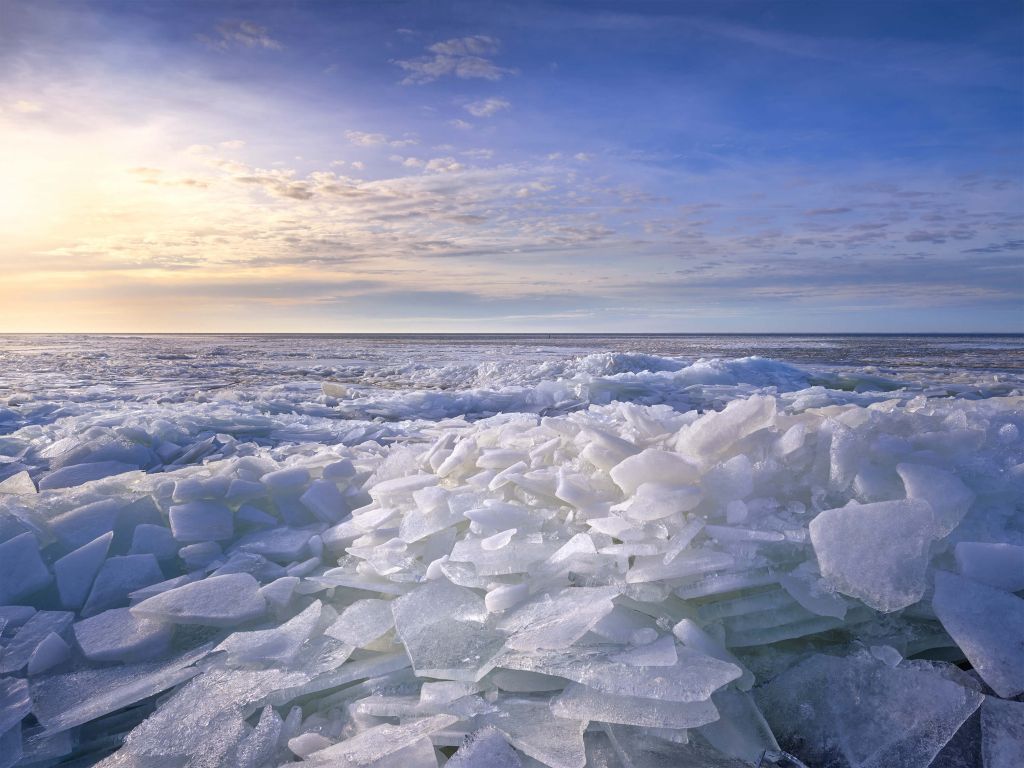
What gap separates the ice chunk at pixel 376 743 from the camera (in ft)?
4.80

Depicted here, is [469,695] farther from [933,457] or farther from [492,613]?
[933,457]

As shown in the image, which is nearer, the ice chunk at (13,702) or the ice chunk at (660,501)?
the ice chunk at (13,702)

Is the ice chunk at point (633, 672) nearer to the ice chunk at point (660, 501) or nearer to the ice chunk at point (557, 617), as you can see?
the ice chunk at point (557, 617)

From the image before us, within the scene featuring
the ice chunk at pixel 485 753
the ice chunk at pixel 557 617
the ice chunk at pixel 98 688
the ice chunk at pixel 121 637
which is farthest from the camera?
the ice chunk at pixel 121 637

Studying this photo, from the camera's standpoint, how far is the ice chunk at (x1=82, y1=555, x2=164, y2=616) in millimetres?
2354

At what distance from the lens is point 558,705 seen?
156cm

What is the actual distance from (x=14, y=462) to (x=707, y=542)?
478 centimetres

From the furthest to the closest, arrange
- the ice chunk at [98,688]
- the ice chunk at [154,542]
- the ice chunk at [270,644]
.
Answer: the ice chunk at [154,542] < the ice chunk at [270,644] < the ice chunk at [98,688]

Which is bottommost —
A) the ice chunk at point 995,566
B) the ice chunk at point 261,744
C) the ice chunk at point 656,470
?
the ice chunk at point 261,744

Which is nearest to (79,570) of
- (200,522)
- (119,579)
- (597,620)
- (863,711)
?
(119,579)

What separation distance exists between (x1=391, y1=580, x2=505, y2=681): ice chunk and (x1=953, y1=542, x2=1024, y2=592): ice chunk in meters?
1.36

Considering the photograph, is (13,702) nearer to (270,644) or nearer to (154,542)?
(270,644)

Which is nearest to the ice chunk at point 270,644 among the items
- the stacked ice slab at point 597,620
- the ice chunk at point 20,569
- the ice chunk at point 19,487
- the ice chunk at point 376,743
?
the stacked ice slab at point 597,620

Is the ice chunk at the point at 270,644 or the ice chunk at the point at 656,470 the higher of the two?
the ice chunk at the point at 656,470
